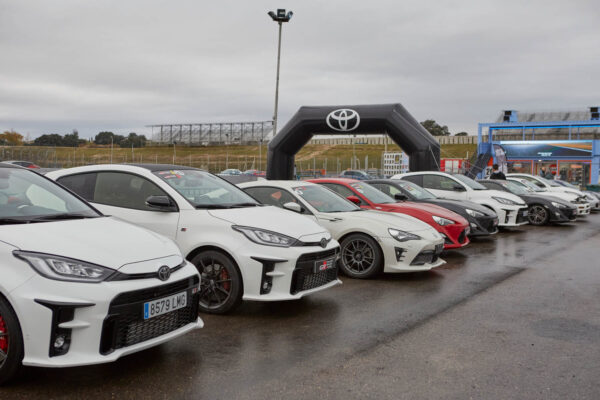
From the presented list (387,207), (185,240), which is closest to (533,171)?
(387,207)

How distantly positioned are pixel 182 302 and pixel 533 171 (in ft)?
131

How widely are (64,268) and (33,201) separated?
1.14 m

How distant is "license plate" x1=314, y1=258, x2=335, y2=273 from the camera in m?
5.46

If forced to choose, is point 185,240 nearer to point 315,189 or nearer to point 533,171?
point 315,189

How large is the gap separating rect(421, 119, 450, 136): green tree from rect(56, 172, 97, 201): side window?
120 metres

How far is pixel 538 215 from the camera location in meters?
16.0

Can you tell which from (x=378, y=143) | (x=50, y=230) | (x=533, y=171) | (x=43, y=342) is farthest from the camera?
(x=378, y=143)

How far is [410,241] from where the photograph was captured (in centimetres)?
726

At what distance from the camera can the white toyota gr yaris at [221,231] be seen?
519 centimetres

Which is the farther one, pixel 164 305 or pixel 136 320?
pixel 164 305

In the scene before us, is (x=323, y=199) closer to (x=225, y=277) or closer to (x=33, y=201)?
(x=225, y=277)

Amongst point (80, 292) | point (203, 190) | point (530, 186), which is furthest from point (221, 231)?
point (530, 186)

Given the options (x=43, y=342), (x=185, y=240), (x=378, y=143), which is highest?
(x=378, y=143)

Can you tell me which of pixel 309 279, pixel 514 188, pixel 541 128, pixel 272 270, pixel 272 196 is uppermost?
pixel 541 128
